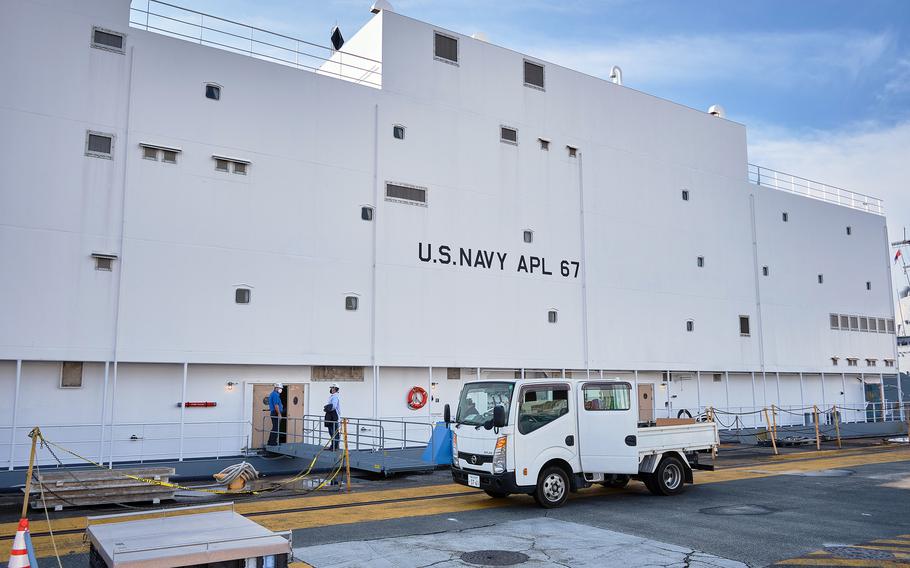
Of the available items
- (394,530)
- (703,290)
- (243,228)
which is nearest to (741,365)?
(703,290)

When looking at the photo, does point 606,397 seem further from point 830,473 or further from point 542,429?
point 830,473

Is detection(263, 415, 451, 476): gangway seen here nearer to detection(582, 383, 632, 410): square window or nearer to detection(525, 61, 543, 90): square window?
detection(582, 383, 632, 410): square window

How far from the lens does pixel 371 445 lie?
660 inches

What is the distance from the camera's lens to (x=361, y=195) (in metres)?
19.5

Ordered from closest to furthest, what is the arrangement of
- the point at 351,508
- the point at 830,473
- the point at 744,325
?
the point at 351,508 < the point at 830,473 < the point at 744,325

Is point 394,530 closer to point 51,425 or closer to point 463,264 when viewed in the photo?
point 51,425

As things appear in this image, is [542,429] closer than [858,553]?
No

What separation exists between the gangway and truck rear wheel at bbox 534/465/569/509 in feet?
8.57

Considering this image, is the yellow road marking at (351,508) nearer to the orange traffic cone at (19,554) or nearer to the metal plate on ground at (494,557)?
the metal plate on ground at (494,557)

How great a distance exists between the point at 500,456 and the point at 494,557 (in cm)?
294

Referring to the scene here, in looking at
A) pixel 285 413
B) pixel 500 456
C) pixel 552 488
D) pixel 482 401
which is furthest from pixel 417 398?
pixel 500 456

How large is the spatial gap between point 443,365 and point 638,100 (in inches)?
517

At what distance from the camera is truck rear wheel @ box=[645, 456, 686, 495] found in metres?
12.3

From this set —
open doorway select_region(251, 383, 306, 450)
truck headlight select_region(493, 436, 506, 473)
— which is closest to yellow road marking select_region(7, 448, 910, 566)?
truck headlight select_region(493, 436, 506, 473)
